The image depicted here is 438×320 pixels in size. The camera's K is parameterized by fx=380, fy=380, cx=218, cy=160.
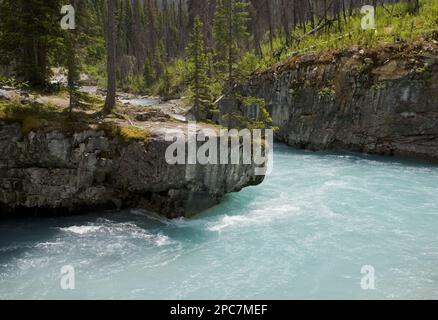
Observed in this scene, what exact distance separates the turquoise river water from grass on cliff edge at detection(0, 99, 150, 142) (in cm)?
313

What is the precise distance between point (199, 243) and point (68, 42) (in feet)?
32.2

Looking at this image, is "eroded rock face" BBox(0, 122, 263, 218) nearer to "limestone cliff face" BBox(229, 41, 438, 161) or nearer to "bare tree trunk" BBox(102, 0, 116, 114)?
"bare tree trunk" BBox(102, 0, 116, 114)

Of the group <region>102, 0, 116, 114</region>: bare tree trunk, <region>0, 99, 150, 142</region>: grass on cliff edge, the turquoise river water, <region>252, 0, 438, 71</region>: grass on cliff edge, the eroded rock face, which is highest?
<region>252, 0, 438, 71</region>: grass on cliff edge

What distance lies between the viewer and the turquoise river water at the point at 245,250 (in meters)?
9.91

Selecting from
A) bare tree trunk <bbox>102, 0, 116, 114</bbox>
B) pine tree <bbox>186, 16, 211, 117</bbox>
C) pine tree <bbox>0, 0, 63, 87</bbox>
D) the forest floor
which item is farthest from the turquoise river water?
pine tree <bbox>186, 16, 211, 117</bbox>

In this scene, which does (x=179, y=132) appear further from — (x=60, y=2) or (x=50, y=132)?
(x=60, y=2)

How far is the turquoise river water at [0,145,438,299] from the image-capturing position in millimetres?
9906

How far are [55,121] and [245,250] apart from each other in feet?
27.5

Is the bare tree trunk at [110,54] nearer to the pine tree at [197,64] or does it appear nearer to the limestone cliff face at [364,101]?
the pine tree at [197,64]

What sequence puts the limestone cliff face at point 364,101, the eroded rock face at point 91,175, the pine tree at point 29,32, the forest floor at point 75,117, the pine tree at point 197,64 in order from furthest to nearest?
the limestone cliff face at point 364,101, the pine tree at point 197,64, the pine tree at point 29,32, the forest floor at point 75,117, the eroded rock face at point 91,175

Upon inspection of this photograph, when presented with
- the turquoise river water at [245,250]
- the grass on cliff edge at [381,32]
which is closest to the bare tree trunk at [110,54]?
the turquoise river water at [245,250]

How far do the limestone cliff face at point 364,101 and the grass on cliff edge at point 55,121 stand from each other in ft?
55.6

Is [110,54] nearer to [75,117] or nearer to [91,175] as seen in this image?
[75,117]
